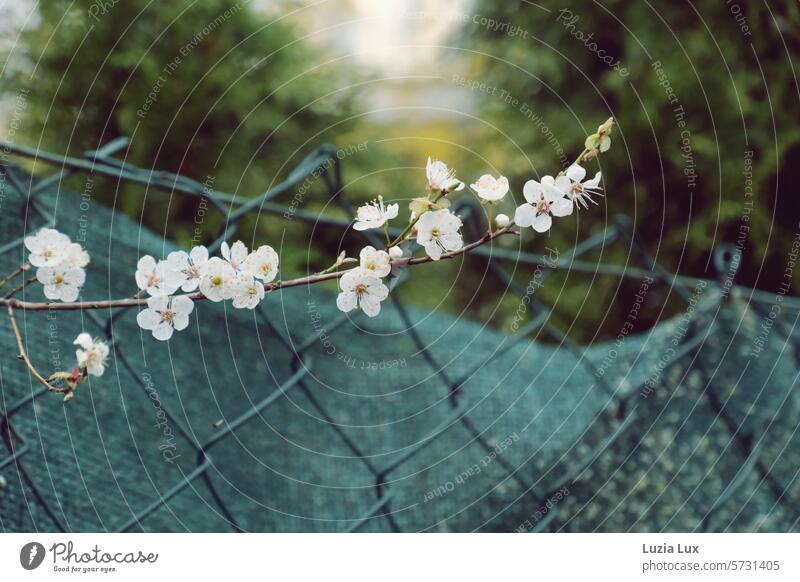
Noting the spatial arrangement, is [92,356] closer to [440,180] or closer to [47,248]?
[47,248]

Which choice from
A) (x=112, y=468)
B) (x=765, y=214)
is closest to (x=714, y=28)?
(x=765, y=214)

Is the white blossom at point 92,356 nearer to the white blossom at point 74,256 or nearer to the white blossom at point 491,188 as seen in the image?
the white blossom at point 74,256

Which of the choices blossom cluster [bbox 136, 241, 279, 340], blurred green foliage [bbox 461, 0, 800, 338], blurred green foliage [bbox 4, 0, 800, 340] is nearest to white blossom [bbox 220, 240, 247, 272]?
blossom cluster [bbox 136, 241, 279, 340]

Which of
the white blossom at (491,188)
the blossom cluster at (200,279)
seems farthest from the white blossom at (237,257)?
the white blossom at (491,188)

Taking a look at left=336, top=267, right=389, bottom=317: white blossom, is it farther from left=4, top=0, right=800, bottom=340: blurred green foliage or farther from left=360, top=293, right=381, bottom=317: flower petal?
left=4, top=0, right=800, bottom=340: blurred green foliage

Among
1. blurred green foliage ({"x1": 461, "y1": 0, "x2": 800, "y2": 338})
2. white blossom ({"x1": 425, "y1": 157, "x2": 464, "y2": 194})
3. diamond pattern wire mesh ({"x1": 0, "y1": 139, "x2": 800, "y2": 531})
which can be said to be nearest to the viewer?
white blossom ({"x1": 425, "y1": 157, "x2": 464, "y2": 194})
